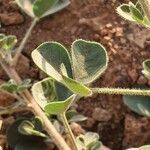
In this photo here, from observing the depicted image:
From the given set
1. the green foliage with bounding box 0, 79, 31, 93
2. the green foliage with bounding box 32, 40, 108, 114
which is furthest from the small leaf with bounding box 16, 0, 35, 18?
the green foliage with bounding box 32, 40, 108, 114

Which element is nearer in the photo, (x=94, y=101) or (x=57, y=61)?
(x=57, y=61)

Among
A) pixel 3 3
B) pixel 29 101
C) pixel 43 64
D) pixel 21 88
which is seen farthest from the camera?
pixel 3 3

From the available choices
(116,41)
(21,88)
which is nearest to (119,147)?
(116,41)

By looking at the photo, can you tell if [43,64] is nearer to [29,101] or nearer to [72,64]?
[72,64]

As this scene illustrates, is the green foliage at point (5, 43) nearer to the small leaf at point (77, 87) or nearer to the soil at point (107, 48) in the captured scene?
the soil at point (107, 48)

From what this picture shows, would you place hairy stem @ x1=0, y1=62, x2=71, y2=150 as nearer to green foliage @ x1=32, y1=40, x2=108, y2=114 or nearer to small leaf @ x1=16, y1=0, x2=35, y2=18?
small leaf @ x1=16, y1=0, x2=35, y2=18

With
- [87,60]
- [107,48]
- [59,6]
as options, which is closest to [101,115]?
[107,48]

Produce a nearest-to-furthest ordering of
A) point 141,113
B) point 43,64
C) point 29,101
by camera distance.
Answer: point 43,64 → point 29,101 → point 141,113

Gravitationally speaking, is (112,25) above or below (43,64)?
below
